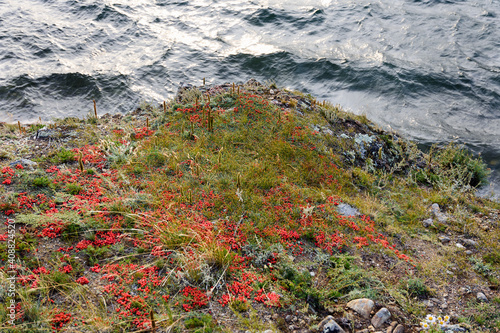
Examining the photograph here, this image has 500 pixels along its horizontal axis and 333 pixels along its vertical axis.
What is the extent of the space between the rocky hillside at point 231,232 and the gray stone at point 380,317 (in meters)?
0.03

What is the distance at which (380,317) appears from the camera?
Answer: 14.4ft

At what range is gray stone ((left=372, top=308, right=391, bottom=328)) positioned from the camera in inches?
171

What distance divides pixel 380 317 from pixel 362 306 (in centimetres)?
25

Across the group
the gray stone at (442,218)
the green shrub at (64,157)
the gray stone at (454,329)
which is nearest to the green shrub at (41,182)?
the green shrub at (64,157)

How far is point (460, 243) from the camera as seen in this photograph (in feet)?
21.1

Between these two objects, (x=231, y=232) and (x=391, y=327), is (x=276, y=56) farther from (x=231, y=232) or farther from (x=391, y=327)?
(x=391, y=327)

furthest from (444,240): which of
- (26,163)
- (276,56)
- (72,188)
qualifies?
(276,56)

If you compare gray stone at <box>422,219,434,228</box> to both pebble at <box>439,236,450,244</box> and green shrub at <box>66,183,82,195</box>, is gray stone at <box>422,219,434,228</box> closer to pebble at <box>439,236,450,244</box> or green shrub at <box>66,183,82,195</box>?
pebble at <box>439,236,450,244</box>

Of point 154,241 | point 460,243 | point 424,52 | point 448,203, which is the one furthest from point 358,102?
point 154,241

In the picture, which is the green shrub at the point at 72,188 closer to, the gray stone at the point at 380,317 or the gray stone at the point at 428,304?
the gray stone at the point at 380,317

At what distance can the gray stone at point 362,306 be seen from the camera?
4.47 m

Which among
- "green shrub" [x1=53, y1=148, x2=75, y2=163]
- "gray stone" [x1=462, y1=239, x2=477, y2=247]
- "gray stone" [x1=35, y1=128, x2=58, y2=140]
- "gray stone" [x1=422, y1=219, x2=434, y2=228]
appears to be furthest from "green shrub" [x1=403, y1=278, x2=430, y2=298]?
"gray stone" [x1=35, y1=128, x2=58, y2=140]

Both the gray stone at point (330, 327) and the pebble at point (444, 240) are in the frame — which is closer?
the gray stone at point (330, 327)

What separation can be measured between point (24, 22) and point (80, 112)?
1006 centimetres
